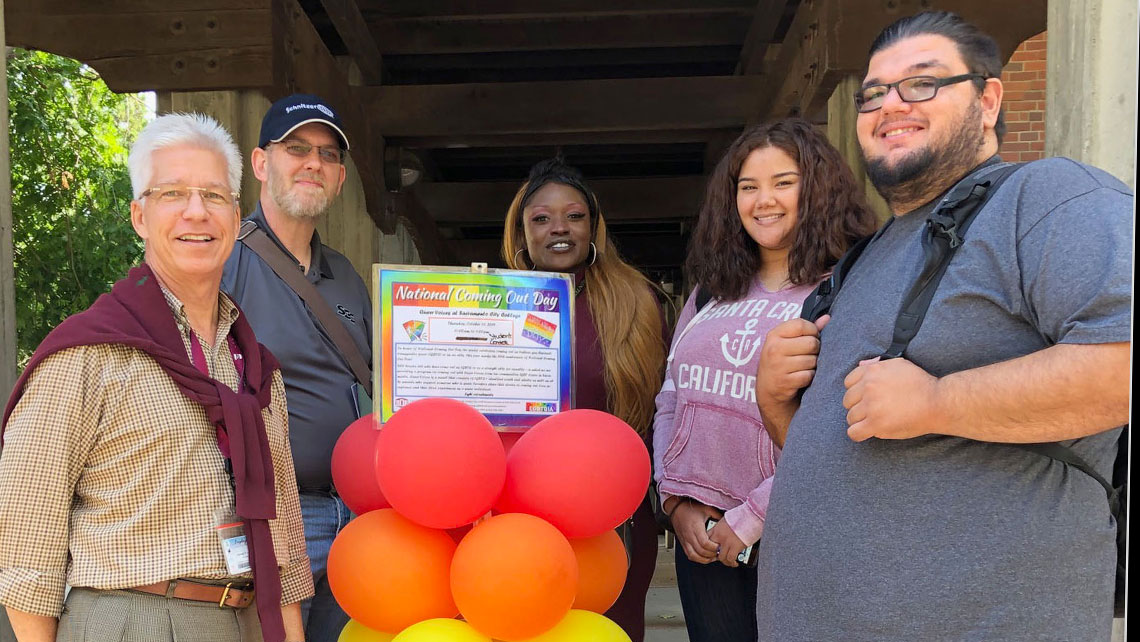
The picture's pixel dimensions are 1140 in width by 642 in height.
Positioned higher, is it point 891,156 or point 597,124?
point 597,124

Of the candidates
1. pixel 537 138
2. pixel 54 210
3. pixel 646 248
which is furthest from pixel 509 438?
pixel 646 248

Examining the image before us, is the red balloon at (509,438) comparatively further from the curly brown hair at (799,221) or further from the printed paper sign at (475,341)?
the curly brown hair at (799,221)

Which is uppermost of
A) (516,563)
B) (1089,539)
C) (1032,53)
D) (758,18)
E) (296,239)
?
(1032,53)

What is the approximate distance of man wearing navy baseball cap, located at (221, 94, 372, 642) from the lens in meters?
2.62

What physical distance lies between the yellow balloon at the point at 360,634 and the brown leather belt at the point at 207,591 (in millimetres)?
417

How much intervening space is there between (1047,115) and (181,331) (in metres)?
2.11

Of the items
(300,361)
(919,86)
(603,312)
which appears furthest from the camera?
(603,312)

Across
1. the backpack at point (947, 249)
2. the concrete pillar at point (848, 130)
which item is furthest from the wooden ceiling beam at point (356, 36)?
the backpack at point (947, 249)

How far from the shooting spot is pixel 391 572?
2.15 m

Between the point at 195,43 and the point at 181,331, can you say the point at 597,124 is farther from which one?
the point at 181,331

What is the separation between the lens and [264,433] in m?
2.02

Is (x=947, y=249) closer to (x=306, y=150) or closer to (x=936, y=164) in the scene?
(x=936, y=164)

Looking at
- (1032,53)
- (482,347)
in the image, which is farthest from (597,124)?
(1032,53)

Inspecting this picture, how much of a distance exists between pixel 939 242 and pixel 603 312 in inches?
56.7
